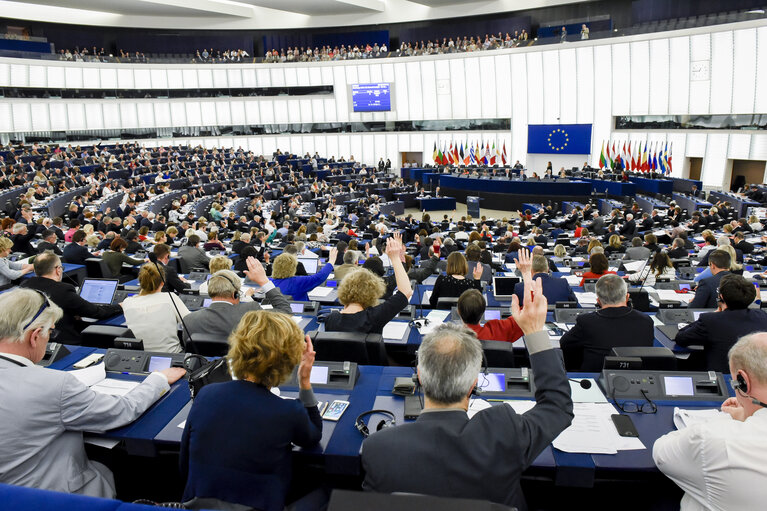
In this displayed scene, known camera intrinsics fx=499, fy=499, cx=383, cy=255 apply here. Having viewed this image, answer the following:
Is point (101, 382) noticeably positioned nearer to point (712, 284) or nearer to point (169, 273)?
point (169, 273)

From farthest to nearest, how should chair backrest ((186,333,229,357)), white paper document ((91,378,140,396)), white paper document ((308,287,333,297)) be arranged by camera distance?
1. white paper document ((308,287,333,297))
2. chair backrest ((186,333,229,357))
3. white paper document ((91,378,140,396))

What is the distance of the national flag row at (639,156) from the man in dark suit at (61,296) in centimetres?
2188

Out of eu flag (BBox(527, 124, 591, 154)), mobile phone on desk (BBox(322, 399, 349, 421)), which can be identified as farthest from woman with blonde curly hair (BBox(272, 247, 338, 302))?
eu flag (BBox(527, 124, 591, 154))

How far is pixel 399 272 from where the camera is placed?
3.24 metres

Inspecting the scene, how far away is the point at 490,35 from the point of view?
28.3 meters

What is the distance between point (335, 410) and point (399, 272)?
995 mm

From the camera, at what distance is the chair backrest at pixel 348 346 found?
3.38 m

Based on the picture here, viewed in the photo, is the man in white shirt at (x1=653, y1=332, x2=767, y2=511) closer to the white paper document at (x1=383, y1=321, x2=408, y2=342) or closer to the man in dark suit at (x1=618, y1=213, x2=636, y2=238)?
the white paper document at (x1=383, y1=321, x2=408, y2=342)

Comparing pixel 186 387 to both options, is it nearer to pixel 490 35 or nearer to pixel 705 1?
pixel 705 1

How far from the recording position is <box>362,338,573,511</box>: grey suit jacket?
155 cm

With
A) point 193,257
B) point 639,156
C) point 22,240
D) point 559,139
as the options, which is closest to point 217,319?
point 193,257

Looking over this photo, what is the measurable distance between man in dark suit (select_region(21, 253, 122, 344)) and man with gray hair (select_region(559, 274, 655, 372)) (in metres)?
4.10

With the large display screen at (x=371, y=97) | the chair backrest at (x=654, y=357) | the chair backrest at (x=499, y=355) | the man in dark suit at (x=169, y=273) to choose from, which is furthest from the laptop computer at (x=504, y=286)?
the large display screen at (x=371, y=97)

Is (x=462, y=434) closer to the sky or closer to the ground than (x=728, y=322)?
closer to the sky
